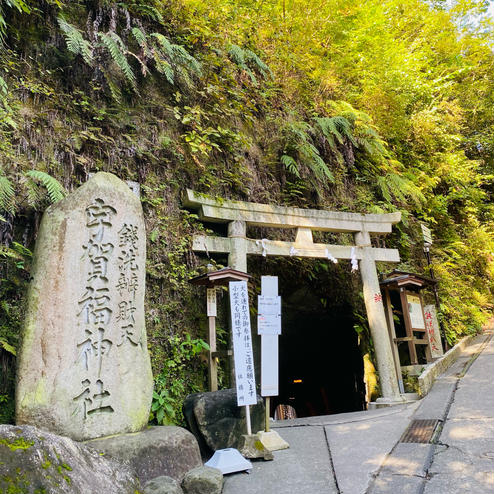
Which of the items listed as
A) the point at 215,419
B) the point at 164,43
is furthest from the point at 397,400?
the point at 164,43

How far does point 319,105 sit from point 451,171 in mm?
5457

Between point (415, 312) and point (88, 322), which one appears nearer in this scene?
point (88, 322)

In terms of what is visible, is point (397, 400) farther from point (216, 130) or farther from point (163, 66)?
point (163, 66)

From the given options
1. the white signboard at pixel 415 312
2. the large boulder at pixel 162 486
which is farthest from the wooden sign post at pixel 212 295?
the white signboard at pixel 415 312

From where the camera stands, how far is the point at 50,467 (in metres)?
2.16

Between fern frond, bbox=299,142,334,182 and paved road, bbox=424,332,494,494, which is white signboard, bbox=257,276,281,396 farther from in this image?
fern frond, bbox=299,142,334,182

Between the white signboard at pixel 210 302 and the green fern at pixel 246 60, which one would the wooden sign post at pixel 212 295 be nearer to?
the white signboard at pixel 210 302

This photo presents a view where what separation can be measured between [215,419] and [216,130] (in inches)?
202

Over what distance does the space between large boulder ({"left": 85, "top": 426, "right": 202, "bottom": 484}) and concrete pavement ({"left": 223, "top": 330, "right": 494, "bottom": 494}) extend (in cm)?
51

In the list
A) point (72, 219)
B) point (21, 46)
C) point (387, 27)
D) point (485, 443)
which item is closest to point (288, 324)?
point (485, 443)

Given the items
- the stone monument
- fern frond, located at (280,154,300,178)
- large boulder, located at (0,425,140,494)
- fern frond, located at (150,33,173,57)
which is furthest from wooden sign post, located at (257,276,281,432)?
fern frond, located at (150,33,173,57)

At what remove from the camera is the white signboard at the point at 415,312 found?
7922mm

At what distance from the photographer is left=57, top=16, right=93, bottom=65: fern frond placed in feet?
17.3

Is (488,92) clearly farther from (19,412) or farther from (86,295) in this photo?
(19,412)
